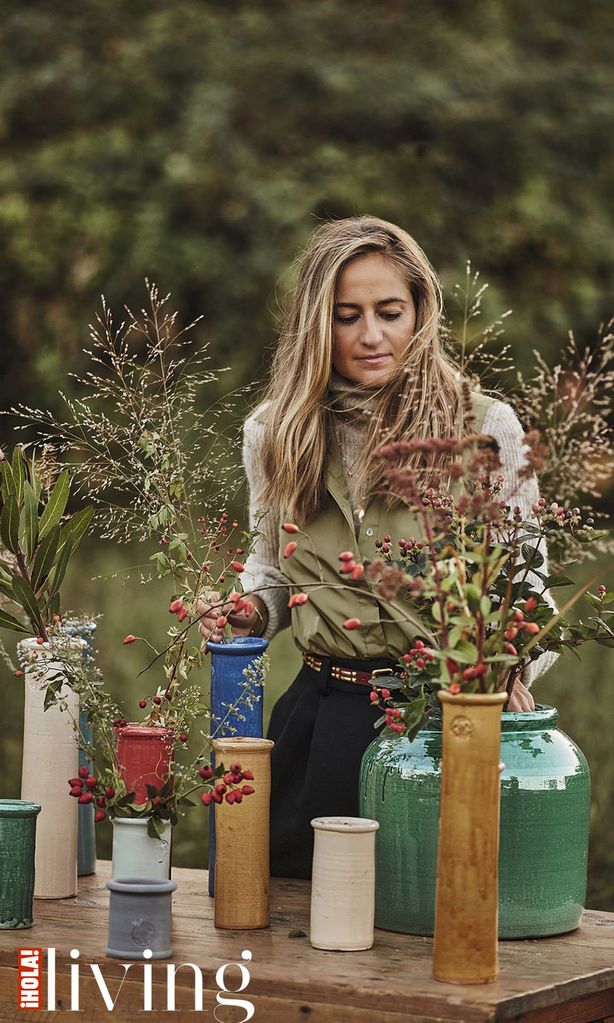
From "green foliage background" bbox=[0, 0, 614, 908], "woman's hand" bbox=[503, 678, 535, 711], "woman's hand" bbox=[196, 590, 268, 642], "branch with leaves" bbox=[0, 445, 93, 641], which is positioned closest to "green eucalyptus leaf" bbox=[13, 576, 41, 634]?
"branch with leaves" bbox=[0, 445, 93, 641]

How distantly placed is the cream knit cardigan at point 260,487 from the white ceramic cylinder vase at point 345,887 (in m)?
0.61

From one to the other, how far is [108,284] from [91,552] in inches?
64.5

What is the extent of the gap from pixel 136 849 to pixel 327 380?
3.10ft

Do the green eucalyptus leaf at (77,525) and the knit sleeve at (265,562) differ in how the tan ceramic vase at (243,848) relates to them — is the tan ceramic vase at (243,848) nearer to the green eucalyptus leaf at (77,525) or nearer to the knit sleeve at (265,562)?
the green eucalyptus leaf at (77,525)

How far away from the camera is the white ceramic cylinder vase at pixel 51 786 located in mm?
2197

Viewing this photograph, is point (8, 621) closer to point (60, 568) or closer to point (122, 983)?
point (60, 568)

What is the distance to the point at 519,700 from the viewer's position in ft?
6.86

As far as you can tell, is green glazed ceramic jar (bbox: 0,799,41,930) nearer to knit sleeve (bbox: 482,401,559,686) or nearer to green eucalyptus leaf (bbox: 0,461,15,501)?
green eucalyptus leaf (bbox: 0,461,15,501)

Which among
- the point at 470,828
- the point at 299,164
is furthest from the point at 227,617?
the point at 299,164

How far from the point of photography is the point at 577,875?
1.98 meters

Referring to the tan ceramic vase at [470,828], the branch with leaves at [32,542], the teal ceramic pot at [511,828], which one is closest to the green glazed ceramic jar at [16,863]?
the branch with leaves at [32,542]

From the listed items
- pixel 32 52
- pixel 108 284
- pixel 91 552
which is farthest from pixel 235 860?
pixel 32 52

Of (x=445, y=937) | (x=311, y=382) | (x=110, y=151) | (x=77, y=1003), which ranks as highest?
(x=110, y=151)

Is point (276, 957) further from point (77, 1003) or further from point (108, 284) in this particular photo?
point (108, 284)
